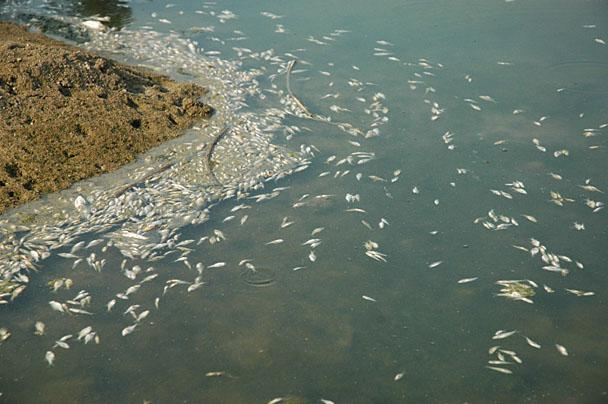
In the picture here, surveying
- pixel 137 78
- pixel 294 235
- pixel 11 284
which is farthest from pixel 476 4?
pixel 11 284

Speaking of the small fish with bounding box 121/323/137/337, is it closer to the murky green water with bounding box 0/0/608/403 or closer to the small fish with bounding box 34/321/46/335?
the murky green water with bounding box 0/0/608/403

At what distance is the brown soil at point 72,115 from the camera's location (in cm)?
768

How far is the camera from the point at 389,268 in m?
6.64

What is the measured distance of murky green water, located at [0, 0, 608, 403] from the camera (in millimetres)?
5547

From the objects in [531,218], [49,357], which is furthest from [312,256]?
[49,357]

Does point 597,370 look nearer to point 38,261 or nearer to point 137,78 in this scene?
point 38,261

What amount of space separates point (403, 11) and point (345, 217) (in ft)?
19.3

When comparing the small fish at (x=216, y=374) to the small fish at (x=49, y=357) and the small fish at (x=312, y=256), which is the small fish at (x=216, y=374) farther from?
the small fish at (x=312, y=256)

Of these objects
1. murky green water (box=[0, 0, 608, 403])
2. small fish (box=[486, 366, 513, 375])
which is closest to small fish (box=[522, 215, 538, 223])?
murky green water (box=[0, 0, 608, 403])

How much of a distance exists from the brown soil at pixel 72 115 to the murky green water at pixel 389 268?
3.60 feet

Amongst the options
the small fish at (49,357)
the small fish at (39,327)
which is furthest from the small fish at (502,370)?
the small fish at (39,327)

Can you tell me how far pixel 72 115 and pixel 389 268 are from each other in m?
4.40

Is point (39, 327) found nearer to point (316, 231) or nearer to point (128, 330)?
point (128, 330)

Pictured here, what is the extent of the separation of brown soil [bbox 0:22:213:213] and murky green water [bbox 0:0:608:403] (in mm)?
1097
